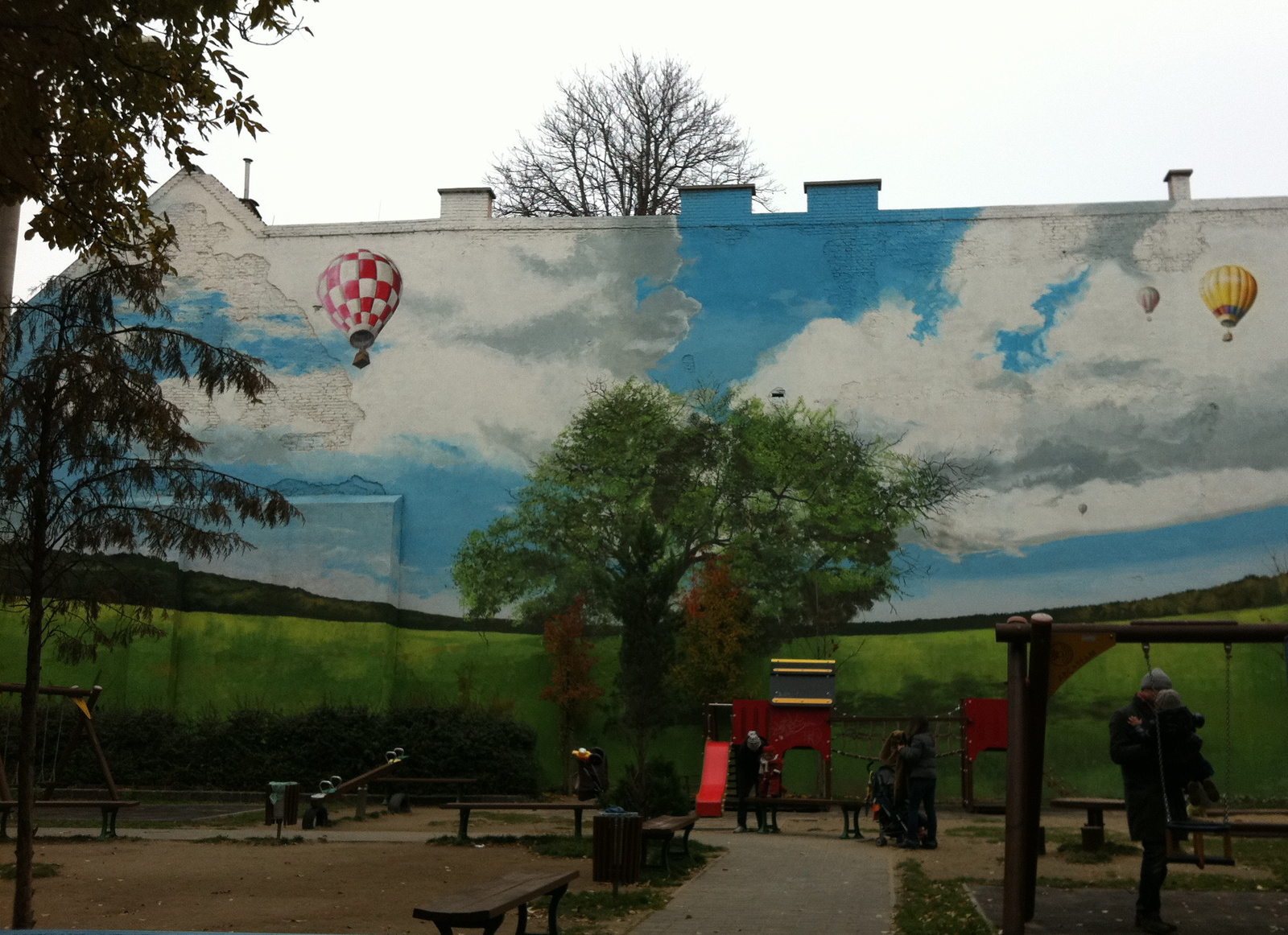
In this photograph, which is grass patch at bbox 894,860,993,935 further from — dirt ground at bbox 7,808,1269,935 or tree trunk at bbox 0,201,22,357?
tree trunk at bbox 0,201,22,357

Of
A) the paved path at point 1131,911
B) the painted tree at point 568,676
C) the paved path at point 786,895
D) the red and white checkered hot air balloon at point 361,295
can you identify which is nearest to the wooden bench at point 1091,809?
the paved path at point 786,895

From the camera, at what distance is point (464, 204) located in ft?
90.5

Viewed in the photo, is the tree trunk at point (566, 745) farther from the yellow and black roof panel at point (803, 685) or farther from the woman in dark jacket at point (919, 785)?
the woman in dark jacket at point (919, 785)

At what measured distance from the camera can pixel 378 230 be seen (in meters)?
27.3

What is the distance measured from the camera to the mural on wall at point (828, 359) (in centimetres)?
2447

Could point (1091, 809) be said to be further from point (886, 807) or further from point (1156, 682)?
point (1156, 682)

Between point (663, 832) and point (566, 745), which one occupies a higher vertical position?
point (663, 832)

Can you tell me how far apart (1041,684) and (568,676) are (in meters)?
16.7

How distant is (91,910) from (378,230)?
19.3 metres

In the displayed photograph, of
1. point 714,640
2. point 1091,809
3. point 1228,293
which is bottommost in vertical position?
point 1091,809

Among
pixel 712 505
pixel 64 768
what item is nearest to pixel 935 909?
pixel 64 768

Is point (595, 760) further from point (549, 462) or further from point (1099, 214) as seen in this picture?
point (1099, 214)

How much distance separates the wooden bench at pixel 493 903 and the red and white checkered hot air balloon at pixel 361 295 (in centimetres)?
1923

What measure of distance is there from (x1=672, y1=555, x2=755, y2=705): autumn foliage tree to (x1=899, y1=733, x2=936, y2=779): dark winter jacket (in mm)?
9038
